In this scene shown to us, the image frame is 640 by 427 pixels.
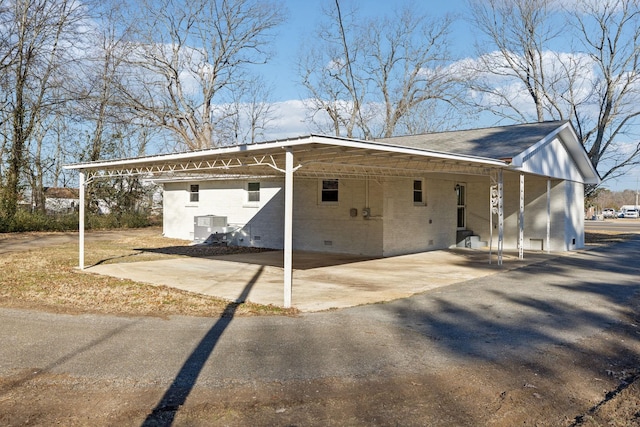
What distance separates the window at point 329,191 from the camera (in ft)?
51.4

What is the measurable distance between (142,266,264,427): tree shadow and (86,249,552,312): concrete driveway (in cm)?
162

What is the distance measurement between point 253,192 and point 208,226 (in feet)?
7.09

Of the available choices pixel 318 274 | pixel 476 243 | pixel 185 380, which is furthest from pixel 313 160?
pixel 476 243

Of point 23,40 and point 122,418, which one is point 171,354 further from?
point 23,40

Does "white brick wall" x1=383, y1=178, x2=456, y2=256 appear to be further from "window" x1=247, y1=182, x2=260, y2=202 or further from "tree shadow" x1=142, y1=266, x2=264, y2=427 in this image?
"tree shadow" x1=142, y1=266, x2=264, y2=427

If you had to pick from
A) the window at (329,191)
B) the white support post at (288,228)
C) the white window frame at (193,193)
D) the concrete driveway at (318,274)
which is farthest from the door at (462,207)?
the white support post at (288,228)

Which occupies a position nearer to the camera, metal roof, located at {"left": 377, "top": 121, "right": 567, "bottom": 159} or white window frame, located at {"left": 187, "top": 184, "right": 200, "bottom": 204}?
metal roof, located at {"left": 377, "top": 121, "right": 567, "bottom": 159}

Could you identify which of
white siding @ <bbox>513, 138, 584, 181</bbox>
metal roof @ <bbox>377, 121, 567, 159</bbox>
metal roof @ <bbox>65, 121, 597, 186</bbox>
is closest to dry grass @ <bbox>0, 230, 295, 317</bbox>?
metal roof @ <bbox>65, 121, 597, 186</bbox>

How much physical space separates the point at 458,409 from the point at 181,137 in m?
30.6

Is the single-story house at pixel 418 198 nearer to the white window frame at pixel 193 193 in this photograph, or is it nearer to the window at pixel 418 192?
the window at pixel 418 192

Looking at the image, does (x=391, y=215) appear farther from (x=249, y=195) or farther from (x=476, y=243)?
(x=249, y=195)

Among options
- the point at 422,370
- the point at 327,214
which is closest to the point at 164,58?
the point at 327,214

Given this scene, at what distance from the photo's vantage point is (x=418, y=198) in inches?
619

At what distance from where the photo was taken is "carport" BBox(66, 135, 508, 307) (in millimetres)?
6993
